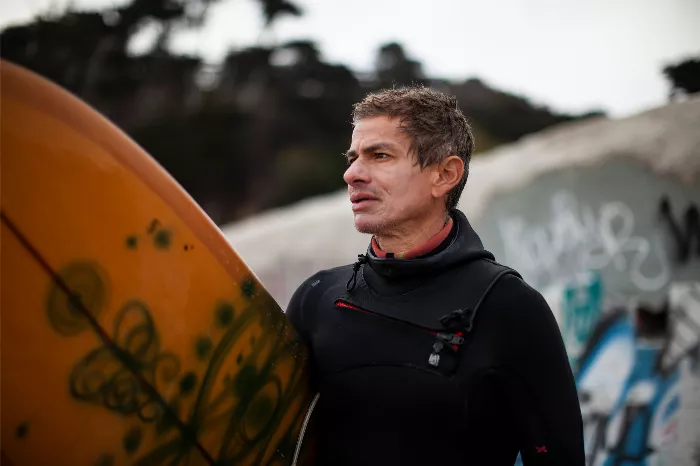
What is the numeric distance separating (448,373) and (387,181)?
528mm

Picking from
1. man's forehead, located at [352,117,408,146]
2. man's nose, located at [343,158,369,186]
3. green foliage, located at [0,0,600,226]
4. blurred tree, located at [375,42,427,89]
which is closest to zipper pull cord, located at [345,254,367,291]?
man's nose, located at [343,158,369,186]

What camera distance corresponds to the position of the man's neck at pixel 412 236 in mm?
1771

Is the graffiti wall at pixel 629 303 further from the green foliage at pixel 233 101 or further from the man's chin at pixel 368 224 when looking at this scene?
the green foliage at pixel 233 101

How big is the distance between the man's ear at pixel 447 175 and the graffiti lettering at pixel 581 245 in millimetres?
3432

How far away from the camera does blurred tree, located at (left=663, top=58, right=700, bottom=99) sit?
5.93m

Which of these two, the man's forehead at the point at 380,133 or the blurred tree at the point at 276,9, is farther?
the blurred tree at the point at 276,9

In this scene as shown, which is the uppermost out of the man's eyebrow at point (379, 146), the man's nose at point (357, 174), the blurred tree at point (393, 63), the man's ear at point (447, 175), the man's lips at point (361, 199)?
the blurred tree at point (393, 63)

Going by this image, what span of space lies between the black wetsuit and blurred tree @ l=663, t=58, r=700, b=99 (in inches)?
201

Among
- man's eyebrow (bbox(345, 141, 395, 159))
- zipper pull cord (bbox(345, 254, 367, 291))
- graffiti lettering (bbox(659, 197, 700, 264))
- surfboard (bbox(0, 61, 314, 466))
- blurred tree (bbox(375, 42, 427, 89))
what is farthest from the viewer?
blurred tree (bbox(375, 42, 427, 89))

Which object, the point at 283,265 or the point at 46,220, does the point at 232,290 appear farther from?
the point at 283,265

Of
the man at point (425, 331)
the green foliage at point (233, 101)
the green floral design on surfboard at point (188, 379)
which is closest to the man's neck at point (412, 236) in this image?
the man at point (425, 331)

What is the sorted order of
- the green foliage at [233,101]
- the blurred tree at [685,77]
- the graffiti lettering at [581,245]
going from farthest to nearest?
the green foliage at [233,101] → the blurred tree at [685,77] → the graffiti lettering at [581,245]

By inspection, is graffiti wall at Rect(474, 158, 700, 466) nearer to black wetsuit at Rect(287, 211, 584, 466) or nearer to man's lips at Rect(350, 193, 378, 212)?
black wetsuit at Rect(287, 211, 584, 466)

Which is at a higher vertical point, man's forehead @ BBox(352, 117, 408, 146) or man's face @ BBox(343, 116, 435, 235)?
man's forehead @ BBox(352, 117, 408, 146)
